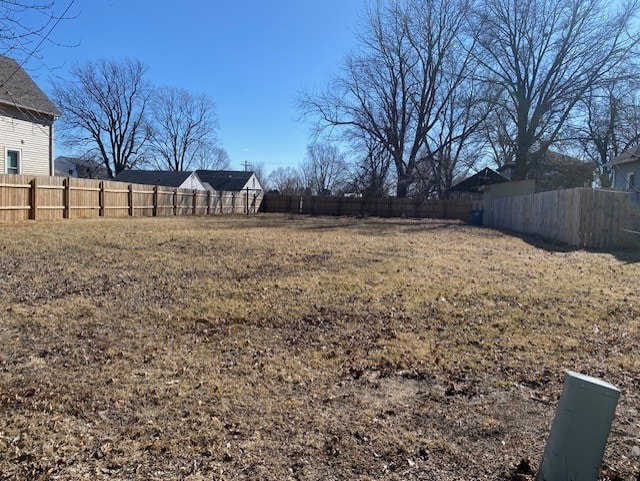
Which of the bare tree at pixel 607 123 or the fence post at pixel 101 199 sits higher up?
the bare tree at pixel 607 123

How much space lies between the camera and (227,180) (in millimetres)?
59938

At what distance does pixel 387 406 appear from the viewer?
10.9 feet

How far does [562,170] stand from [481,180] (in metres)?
5.44

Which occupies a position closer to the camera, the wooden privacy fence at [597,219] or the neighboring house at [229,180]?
the wooden privacy fence at [597,219]

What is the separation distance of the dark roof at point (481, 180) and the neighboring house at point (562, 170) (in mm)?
1598

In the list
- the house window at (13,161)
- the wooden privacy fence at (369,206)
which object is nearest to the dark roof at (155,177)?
the wooden privacy fence at (369,206)

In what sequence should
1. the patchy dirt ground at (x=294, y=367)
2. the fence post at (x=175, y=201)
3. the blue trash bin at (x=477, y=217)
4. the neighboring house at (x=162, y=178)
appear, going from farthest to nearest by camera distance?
the neighboring house at (x=162, y=178) → the blue trash bin at (x=477, y=217) → the fence post at (x=175, y=201) → the patchy dirt ground at (x=294, y=367)

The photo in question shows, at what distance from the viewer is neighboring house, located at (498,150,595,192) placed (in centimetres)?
3189

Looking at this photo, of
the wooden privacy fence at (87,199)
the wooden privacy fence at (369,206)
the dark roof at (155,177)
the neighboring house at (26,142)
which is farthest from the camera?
the dark roof at (155,177)

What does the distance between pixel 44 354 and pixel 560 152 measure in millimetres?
34599

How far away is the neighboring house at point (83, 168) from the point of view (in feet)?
183

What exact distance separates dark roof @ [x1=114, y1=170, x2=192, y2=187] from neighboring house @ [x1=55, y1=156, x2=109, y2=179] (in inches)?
382

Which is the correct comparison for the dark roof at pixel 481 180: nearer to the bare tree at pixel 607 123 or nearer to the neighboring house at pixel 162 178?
the bare tree at pixel 607 123

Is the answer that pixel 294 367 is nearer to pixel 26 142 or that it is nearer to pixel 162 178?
pixel 26 142
